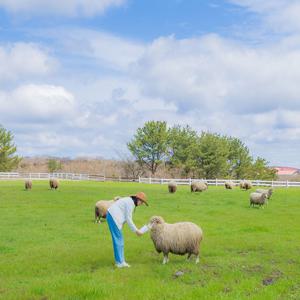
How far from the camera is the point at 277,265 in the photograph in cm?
1249

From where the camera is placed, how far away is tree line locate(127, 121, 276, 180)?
89.8 metres

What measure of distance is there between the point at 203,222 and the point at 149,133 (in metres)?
69.5

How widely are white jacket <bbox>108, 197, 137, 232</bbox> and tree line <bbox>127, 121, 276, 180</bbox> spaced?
254 feet

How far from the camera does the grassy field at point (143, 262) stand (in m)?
9.79

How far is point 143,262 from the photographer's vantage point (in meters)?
13.0

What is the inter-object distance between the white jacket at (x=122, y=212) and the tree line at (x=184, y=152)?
254 feet

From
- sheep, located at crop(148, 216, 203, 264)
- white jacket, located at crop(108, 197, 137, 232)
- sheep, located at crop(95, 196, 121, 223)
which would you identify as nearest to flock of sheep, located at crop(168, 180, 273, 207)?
sheep, located at crop(95, 196, 121, 223)

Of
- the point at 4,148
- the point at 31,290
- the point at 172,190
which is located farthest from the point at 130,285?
the point at 4,148

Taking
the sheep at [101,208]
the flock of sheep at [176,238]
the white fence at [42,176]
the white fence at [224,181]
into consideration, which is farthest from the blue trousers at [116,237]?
the white fence at [42,176]

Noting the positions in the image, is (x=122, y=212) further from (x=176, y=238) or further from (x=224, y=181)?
(x=224, y=181)

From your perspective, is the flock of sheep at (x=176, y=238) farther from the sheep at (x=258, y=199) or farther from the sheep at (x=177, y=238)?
the sheep at (x=258, y=199)

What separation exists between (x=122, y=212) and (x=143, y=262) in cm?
187

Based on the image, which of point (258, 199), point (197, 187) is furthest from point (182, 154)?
point (258, 199)

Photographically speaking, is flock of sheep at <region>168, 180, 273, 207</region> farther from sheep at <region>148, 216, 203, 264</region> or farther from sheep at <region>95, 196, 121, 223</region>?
sheep at <region>148, 216, 203, 264</region>
